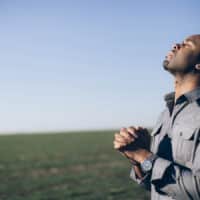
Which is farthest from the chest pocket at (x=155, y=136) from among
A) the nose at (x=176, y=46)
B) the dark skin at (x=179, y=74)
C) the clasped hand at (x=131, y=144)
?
the nose at (x=176, y=46)

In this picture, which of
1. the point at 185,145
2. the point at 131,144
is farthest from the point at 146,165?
the point at 185,145

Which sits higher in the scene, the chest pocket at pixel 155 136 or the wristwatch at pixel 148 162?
the chest pocket at pixel 155 136

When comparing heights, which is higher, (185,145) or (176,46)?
(176,46)

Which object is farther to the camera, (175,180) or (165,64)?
(165,64)

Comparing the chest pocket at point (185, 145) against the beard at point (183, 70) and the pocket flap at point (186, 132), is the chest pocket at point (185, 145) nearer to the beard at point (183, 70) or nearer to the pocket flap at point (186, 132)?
the pocket flap at point (186, 132)

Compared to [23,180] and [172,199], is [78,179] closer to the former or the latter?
[23,180]

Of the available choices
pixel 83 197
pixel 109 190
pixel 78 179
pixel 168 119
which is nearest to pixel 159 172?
pixel 168 119

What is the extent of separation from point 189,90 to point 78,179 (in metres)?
15.3

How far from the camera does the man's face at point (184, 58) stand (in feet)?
10.9

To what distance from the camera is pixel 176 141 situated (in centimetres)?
322

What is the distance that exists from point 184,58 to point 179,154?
0.69 metres

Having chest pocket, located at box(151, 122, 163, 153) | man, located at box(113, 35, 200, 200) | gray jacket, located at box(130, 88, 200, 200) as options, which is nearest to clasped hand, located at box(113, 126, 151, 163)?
man, located at box(113, 35, 200, 200)

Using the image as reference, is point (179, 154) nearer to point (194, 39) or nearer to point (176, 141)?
point (176, 141)

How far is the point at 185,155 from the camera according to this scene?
3.11 meters
